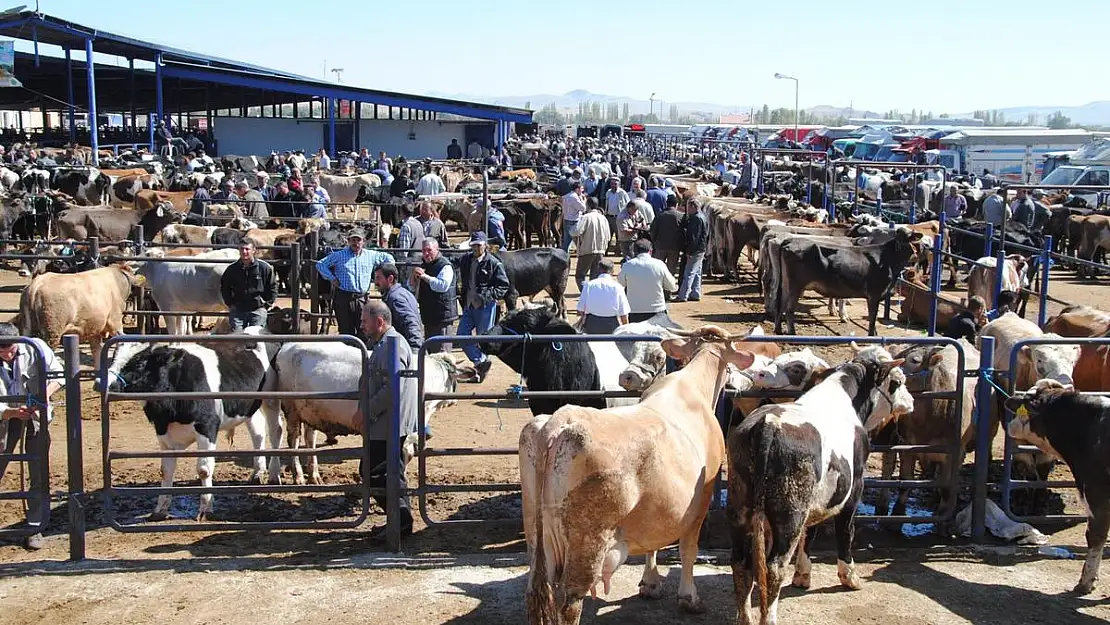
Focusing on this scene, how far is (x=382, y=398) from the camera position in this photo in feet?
22.4

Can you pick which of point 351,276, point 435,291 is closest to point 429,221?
point 351,276

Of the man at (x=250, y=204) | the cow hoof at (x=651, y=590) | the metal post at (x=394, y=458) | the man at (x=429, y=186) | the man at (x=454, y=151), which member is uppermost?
the man at (x=454, y=151)

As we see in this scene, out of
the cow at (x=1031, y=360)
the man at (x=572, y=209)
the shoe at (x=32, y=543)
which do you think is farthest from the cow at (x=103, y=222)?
the cow at (x=1031, y=360)

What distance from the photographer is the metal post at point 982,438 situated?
267 inches

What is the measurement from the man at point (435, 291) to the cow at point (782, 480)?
5.38 m

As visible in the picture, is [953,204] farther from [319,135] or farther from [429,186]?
[319,135]

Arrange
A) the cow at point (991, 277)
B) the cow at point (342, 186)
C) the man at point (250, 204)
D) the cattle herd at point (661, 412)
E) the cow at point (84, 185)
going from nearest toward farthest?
the cattle herd at point (661, 412) → the cow at point (991, 277) → the man at point (250, 204) → the cow at point (84, 185) → the cow at point (342, 186)

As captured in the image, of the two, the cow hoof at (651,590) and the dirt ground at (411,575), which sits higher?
the cow hoof at (651,590)

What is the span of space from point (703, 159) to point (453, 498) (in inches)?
1702

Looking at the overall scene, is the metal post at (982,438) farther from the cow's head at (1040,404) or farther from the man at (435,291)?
the man at (435,291)

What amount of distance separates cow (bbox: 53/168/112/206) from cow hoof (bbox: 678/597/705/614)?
80.0 ft

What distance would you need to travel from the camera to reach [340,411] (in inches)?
310

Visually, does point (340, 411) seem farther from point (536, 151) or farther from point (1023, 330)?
point (536, 151)

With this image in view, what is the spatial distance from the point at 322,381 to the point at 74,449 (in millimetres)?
1820
